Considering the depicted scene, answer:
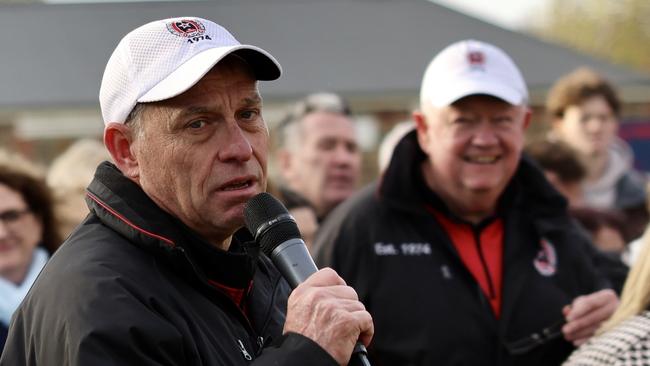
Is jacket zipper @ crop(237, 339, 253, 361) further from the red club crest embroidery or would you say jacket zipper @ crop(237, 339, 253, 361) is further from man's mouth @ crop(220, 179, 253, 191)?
the red club crest embroidery

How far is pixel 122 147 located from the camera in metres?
2.85

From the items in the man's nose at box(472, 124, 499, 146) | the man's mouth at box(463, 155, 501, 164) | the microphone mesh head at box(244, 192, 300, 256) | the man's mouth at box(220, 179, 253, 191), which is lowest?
the man's mouth at box(463, 155, 501, 164)

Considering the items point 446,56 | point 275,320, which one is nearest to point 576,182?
point 446,56

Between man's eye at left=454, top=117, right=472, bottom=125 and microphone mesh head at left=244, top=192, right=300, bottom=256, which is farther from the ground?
microphone mesh head at left=244, top=192, right=300, bottom=256

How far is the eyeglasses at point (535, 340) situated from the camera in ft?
15.0

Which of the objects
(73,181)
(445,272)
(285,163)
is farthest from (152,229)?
(285,163)

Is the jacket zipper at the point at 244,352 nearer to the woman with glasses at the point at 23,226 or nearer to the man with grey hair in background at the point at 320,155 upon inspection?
the woman with glasses at the point at 23,226

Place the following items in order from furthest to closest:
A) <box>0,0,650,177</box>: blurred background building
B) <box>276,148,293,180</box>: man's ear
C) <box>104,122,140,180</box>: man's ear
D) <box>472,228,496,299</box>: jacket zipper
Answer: <box>0,0,650,177</box>: blurred background building → <box>276,148,293,180</box>: man's ear → <box>472,228,496,299</box>: jacket zipper → <box>104,122,140,180</box>: man's ear

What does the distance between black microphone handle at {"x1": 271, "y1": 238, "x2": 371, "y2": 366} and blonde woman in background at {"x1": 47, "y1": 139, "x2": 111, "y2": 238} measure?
3.18m

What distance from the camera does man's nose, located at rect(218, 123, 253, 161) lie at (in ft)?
9.04

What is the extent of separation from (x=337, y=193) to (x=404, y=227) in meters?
2.00

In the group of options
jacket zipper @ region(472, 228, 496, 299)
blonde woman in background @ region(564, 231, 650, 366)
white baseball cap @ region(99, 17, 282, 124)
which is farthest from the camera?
jacket zipper @ region(472, 228, 496, 299)

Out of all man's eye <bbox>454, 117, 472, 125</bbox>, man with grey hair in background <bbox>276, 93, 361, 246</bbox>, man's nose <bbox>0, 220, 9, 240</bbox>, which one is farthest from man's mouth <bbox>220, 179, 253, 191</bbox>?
man with grey hair in background <bbox>276, 93, 361, 246</bbox>

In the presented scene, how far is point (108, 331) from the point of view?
2.38m
